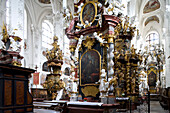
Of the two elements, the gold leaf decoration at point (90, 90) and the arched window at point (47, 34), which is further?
the arched window at point (47, 34)

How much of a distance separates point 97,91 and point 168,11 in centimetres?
1217

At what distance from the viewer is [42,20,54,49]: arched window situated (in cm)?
2769

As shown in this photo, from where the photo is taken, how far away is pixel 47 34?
2866cm

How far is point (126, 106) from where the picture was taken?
44.9 feet

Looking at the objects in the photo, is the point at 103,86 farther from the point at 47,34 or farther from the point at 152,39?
the point at 152,39

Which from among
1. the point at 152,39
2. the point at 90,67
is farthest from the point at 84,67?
the point at 152,39

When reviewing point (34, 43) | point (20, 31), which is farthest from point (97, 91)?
point (34, 43)

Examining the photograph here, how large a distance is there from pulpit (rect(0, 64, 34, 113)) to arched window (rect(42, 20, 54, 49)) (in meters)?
20.7

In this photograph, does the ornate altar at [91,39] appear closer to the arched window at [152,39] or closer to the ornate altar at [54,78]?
the ornate altar at [54,78]

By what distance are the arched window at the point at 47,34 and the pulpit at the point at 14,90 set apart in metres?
20.7

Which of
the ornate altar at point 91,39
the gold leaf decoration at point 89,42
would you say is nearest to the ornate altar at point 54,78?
the ornate altar at point 91,39

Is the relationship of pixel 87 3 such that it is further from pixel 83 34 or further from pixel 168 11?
pixel 168 11

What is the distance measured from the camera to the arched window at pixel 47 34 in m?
27.7

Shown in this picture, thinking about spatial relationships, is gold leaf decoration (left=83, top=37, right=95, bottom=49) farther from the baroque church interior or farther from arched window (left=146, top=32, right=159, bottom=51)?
arched window (left=146, top=32, right=159, bottom=51)
